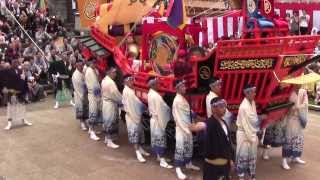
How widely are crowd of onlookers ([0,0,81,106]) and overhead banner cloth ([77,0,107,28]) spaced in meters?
1.03

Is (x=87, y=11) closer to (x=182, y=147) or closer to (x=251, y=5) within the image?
(x=251, y=5)

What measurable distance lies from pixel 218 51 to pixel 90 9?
5491 millimetres

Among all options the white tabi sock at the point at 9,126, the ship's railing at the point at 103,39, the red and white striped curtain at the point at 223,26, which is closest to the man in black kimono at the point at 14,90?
the white tabi sock at the point at 9,126

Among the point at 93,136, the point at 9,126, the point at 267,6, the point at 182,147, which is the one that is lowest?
the point at 93,136

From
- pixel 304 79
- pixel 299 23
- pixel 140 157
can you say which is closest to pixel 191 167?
pixel 140 157

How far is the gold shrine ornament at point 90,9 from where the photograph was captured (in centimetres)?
1217

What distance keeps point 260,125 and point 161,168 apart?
70.2 inches

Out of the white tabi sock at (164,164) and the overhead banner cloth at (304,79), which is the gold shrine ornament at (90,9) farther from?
the overhead banner cloth at (304,79)

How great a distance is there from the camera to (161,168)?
8445 mm

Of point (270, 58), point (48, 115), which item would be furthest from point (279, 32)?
point (48, 115)

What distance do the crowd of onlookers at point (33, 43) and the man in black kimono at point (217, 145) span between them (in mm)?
6404

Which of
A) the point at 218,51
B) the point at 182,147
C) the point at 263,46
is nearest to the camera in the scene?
the point at 263,46

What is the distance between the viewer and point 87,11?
1229 centimetres

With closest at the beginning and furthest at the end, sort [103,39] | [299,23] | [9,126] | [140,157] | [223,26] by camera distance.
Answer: [223,26] → [140,157] → [103,39] → [9,126] → [299,23]
